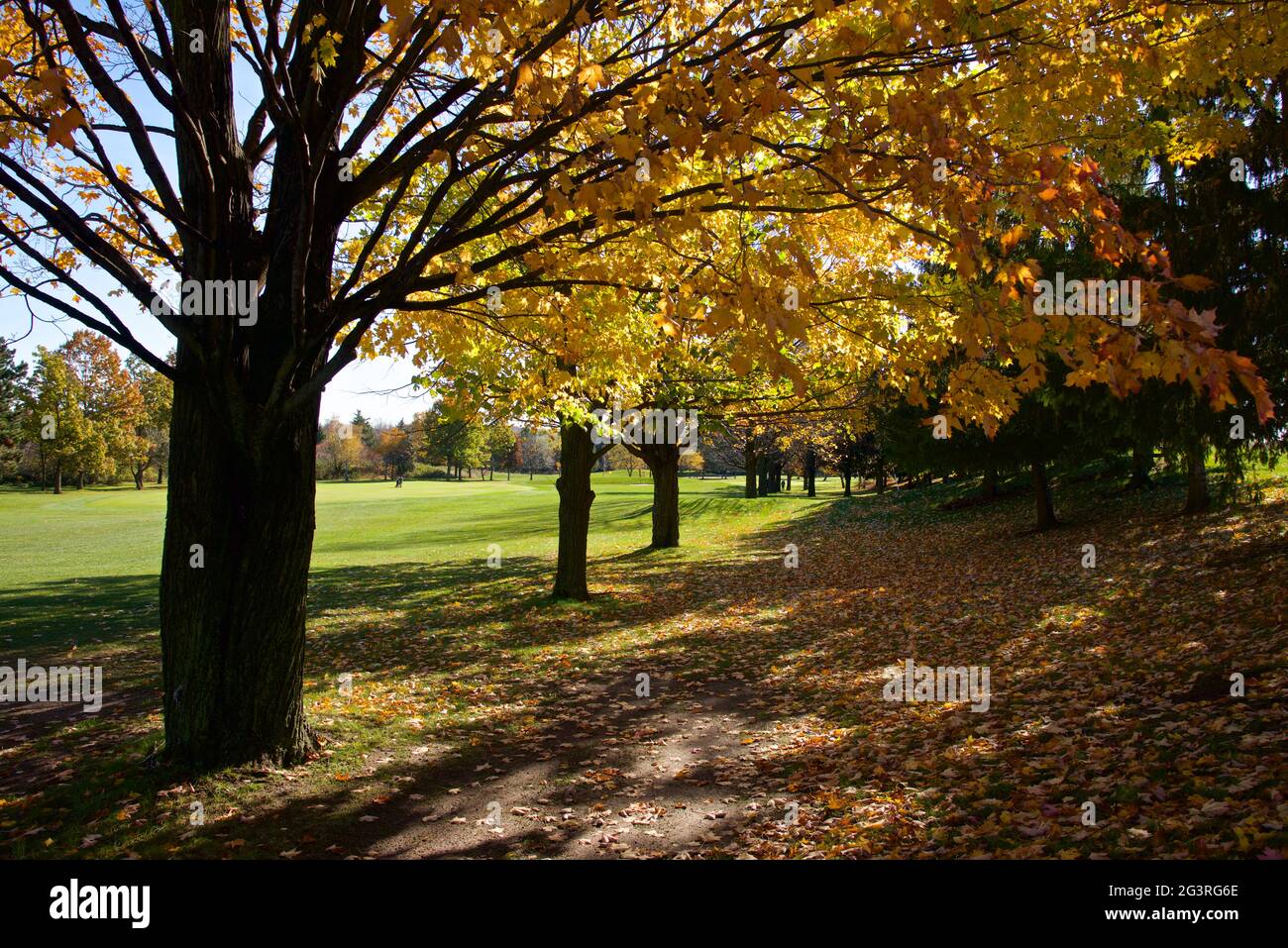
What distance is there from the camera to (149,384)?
65312mm

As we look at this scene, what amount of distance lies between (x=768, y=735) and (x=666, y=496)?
1707 centimetres

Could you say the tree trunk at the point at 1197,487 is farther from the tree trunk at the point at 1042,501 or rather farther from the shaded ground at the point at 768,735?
the tree trunk at the point at 1042,501

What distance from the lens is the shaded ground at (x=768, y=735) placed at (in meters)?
4.77

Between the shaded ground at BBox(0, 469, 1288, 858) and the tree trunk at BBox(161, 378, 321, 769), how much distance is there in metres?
0.43

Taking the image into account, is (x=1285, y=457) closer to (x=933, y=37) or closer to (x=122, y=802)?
(x=933, y=37)

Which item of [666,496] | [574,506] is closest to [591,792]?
[574,506]

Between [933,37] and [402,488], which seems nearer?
[933,37]

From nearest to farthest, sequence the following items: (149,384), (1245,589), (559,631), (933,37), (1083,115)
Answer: (933,37), (1083,115), (1245,589), (559,631), (149,384)

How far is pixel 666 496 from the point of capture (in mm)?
24094

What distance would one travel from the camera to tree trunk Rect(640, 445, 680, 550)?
23.2 metres

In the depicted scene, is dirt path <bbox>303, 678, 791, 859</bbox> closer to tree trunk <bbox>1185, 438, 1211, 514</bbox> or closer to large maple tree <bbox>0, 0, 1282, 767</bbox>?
large maple tree <bbox>0, 0, 1282, 767</bbox>

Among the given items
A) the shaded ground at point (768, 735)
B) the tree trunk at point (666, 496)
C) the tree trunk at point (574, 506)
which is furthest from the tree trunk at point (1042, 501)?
the tree trunk at point (574, 506)
